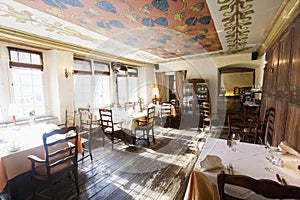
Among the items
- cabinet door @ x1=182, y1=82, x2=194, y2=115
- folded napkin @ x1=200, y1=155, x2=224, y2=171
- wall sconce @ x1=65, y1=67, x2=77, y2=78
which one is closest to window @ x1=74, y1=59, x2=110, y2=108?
wall sconce @ x1=65, y1=67, x2=77, y2=78

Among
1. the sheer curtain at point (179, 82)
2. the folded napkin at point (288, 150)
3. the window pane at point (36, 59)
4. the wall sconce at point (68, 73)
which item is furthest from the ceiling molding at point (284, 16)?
the window pane at point (36, 59)

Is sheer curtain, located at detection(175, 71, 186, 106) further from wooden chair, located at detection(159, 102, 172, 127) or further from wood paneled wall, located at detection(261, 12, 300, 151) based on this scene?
wood paneled wall, located at detection(261, 12, 300, 151)

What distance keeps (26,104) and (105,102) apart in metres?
2.34

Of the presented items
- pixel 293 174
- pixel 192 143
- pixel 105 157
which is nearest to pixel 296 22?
pixel 293 174

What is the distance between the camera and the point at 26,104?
359 centimetres

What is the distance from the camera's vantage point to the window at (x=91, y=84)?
461 cm

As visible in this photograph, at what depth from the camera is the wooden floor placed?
2.06 metres

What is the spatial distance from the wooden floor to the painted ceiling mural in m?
2.55

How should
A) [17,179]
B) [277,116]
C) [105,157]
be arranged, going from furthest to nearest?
[105,157]
[277,116]
[17,179]

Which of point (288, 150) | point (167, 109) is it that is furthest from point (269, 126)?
point (167, 109)

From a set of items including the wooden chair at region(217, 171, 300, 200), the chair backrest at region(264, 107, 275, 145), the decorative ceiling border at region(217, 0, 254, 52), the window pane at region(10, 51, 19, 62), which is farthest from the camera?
the window pane at region(10, 51, 19, 62)

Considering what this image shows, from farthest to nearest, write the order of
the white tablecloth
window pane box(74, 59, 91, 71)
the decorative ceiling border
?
window pane box(74, 59, 91, 71)
the decorative ceiling border
the white tablecloth

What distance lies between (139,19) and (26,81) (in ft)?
10.3

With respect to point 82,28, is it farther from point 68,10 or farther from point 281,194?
point 281,194
